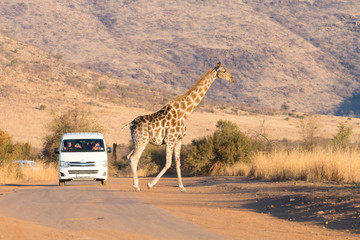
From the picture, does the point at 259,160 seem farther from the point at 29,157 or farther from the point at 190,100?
the point at 29,157

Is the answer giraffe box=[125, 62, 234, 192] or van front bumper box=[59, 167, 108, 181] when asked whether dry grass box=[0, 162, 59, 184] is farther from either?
giraffe box=[125, 62, 234, 192]

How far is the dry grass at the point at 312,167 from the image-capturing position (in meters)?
18.6

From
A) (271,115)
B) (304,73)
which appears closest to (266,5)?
(304,73)

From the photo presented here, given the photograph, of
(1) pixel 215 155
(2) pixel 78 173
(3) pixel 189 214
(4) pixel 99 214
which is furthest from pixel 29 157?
(3) pixel 189 214

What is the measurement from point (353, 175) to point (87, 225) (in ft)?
32.1

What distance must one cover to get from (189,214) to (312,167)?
8.09 meters

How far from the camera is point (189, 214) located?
12859 millimetres

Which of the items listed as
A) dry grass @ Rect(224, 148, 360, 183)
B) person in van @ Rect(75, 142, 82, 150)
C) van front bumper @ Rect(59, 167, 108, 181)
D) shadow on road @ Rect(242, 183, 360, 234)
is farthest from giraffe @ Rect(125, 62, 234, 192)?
person in van @ Rect(75, 142, 82, 150)

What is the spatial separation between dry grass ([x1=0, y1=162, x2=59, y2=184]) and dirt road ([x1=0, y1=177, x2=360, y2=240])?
878 centimetres

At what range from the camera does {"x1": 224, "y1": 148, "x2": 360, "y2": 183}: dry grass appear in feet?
61.0

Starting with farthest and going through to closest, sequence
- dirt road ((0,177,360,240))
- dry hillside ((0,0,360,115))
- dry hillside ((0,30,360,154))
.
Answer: dry hillside ((0,0,360,115))
dry hillside ((0,30,360,154))
dirt road ((0,177,360,240))

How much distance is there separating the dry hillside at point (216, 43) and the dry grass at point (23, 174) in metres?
87.3

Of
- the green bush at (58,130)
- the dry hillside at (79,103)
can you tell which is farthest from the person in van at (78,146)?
the dry hillside at (79,103)

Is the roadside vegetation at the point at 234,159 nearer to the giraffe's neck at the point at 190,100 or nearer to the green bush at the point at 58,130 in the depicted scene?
the green bush at the point at 58,130
